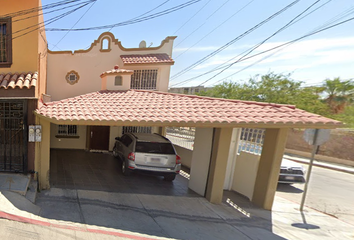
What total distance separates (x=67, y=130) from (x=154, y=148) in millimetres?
6696

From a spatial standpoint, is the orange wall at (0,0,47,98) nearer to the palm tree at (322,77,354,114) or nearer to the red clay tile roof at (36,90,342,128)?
the red clay tile roof at (36,90,342,128)

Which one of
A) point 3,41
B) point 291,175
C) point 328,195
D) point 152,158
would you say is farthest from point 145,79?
point 328,195

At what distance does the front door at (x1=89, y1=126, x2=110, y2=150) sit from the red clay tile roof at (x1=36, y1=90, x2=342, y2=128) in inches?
159

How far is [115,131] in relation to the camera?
9.98m

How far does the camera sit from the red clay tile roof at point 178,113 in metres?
4.49

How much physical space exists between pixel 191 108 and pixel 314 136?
→ 403 centimetres

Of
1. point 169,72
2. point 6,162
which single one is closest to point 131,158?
point 6,162

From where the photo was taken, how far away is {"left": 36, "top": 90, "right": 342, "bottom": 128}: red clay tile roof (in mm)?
4492

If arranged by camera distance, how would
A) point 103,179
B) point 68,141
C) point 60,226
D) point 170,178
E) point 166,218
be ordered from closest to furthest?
point 60,226
point 166,218
point 103,179
point 170,178
point 68,141

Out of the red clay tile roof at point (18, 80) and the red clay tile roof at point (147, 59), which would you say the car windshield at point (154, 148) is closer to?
the red clay tile roof at point (18, 80)

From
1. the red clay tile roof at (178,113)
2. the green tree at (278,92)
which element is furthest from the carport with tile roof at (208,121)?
the green tree at (278,92)

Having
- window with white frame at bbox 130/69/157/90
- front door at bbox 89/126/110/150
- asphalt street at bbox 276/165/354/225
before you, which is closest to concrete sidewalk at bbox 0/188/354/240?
asphalt street at bbox 276/165/354/225

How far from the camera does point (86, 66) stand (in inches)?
409

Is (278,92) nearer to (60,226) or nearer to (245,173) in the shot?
(245,173)
